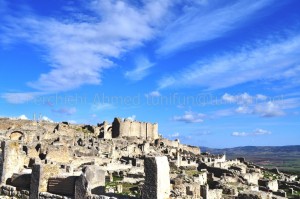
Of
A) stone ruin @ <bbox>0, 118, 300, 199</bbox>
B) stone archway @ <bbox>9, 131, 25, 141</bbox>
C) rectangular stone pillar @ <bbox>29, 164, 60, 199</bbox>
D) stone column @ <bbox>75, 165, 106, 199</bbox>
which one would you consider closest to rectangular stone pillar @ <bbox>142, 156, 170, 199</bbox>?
stone ruin @ <bbox>0, 118, 300, 199</bbox>

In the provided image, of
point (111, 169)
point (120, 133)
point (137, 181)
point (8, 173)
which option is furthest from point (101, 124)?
point (8, 173)

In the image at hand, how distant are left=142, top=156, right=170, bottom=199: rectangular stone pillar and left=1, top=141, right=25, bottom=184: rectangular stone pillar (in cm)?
729

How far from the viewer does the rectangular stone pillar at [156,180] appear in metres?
9.47

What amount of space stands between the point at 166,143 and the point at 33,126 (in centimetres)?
3697

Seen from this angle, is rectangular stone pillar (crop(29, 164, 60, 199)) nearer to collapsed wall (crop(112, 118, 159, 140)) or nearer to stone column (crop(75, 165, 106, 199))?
stone column (crop(75, 165, 106, 199))

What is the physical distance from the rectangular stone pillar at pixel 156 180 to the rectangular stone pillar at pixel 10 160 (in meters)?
7.29

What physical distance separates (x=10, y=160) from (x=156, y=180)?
782 centimetres

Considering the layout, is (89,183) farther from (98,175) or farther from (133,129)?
(133,129)

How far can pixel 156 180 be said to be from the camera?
31.0 feet

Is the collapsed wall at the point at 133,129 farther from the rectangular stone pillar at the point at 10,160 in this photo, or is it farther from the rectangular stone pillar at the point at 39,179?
the rectangular stone pillar at the point at 39,179

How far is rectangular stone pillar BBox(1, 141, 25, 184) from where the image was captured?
574 inches

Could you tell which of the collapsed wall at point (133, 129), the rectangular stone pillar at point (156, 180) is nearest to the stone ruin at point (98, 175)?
the rectangular stone pillar at point (156, 180)

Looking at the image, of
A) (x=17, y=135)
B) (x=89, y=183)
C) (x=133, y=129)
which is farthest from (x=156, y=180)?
(x=133, y=129)

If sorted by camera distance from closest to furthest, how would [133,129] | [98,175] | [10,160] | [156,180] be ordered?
[156,180] → [98,175] → [10,160] → [133,129]
